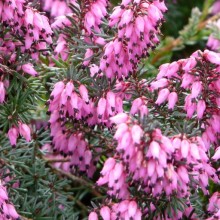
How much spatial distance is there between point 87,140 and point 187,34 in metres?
2.75

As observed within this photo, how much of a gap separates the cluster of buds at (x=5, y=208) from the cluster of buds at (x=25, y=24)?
93cm

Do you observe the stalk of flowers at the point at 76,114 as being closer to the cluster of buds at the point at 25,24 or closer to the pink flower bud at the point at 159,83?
the pink flower bud at the point at 159,83

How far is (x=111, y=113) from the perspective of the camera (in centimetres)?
365

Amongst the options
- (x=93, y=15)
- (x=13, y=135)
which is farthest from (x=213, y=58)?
(x=13, y=135)

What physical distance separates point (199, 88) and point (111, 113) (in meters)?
0.53

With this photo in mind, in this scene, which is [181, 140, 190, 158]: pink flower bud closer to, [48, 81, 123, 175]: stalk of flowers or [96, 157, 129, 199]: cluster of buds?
[96, 157, 129, 199]: cluster of buds

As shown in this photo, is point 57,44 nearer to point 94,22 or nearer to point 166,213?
point 94,22

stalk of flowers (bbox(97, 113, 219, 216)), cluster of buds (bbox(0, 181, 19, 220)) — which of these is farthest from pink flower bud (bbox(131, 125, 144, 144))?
cluster of buds (bbox(0, 181, 19, 220))

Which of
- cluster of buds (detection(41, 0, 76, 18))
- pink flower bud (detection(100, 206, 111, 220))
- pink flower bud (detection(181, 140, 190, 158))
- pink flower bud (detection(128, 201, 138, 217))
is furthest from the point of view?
cluster of buds (detection(41, 0, 76, 18))

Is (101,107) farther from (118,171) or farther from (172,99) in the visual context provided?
(118,171)

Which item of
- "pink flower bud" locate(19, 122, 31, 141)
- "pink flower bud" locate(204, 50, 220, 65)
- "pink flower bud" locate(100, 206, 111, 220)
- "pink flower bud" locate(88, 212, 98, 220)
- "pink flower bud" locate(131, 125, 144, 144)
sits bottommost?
"pink flower bud" locate(88, 212, 98, 220)

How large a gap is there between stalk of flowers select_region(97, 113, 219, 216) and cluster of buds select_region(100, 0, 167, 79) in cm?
60

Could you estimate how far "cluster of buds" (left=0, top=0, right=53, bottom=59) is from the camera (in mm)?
3723

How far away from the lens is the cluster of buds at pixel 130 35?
11.7ft
